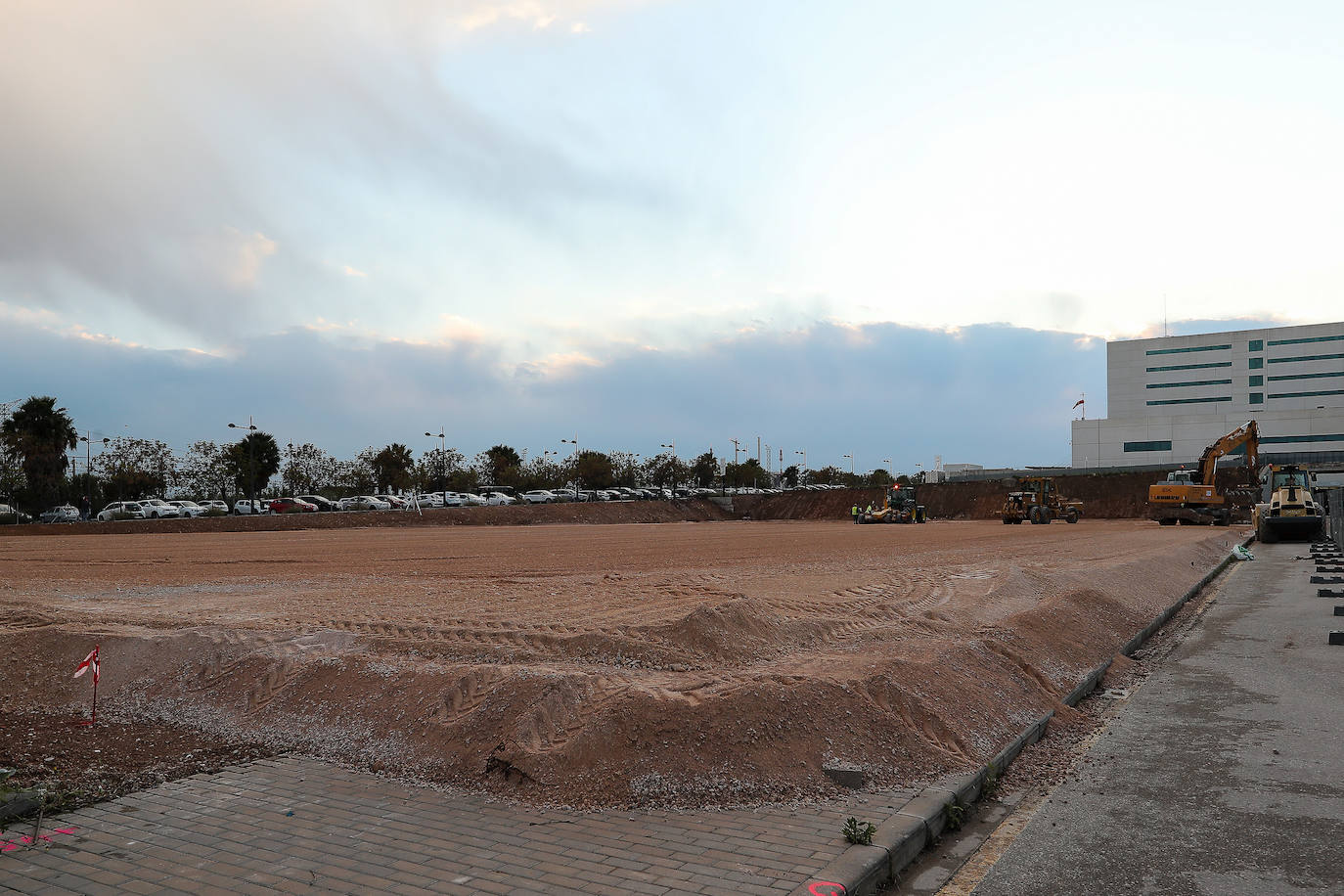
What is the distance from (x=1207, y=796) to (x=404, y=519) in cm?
6097

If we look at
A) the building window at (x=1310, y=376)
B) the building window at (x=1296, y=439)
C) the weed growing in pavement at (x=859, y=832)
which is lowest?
the weed growing in pavement at (x=859, y=832)

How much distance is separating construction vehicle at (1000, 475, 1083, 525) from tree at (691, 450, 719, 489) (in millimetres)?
80393

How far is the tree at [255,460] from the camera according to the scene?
284 ft

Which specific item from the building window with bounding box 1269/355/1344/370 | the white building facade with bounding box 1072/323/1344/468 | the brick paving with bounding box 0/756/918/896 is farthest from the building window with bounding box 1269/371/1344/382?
the brick paving with bounding box 0/756/918/896

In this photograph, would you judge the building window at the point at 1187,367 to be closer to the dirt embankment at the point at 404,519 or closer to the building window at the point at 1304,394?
the building window at the point at 1304,394

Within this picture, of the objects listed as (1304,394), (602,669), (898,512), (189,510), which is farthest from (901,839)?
(1304,394)

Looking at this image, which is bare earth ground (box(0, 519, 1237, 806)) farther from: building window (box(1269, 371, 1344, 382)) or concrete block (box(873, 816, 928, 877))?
building window (box(1269, 371, 1344, 382))

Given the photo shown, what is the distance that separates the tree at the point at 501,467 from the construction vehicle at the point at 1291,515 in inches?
3617

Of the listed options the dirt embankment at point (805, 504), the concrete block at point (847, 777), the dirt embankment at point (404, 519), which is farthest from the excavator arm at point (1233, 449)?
the concrete block at point (847, 777)

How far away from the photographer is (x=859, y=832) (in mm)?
5191

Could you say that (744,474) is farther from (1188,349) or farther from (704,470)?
(1188,349)

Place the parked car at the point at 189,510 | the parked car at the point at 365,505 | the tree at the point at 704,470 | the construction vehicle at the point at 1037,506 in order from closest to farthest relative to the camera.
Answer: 1. the construction vehicle at the point at 1037,506
2. the parked car at the point at 189,510
3. the parked car at the point at 365,505
4. the tree at the point at 704,470

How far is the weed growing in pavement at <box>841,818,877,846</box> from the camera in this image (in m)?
5.12

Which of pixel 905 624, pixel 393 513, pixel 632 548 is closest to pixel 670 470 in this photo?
pixel 393 513
